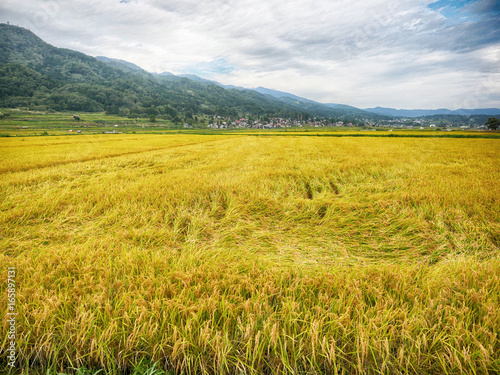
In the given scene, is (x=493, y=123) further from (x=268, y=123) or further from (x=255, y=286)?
(x=268, y=123)

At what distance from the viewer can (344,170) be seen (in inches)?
316

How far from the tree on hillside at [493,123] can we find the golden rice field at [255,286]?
6962 cm

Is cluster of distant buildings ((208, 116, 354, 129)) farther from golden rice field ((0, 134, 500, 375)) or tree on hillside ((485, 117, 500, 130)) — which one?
golden rice field ((0, 134, 500, 375))

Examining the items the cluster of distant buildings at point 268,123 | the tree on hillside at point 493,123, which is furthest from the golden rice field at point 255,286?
the cluster of distant buildings at point 268,123

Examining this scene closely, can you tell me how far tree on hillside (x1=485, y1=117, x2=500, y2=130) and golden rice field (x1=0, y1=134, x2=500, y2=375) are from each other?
69622mm

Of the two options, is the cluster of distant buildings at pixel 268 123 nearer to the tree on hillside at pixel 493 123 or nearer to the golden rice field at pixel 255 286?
the tree on hillside at pixel 493 123

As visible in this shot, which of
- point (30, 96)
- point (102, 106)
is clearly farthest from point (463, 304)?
point (102, 106)

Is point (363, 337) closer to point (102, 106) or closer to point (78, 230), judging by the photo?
point (78, 230)

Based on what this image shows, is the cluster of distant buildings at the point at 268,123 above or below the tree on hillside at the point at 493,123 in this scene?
above

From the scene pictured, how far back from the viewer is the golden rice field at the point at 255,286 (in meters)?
1.33

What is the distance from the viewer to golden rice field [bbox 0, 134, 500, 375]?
1.33m

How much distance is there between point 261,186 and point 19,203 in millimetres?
5541

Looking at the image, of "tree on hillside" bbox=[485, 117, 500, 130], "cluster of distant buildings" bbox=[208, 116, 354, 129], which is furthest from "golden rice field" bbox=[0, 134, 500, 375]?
"cluster of distant buildings" bbox=[208, 116, 354, 129]

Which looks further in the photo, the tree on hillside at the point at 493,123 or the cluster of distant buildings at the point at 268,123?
the cluster of distant buildings at the point at 268,123
